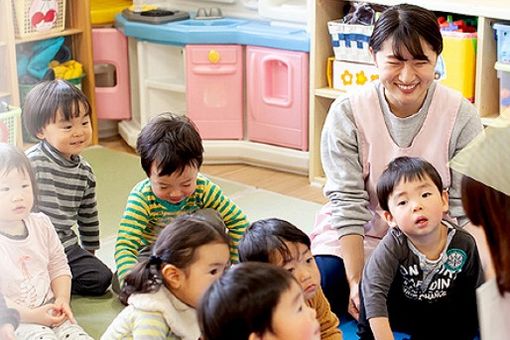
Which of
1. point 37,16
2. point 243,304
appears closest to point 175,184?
point 243,304

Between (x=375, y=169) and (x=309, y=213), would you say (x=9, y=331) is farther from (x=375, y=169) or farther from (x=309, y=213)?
(x=309, y=213)

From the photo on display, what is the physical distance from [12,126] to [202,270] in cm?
126

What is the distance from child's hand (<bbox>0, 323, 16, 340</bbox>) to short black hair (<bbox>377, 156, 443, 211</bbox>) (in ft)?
2.39

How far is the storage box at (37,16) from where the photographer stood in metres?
3.08

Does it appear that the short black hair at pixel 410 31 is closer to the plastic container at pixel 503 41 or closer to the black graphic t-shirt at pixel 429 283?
the black graphic t-shirt at pixel 429 283

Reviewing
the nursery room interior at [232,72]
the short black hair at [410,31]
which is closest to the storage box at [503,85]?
the nursery room interior at [232,72]

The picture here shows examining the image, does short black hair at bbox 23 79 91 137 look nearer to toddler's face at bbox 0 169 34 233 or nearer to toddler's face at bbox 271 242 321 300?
toddler's face at bbox 0 169 34 233

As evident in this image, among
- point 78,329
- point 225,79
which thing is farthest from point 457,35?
point 78,329

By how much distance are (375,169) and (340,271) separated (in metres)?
0.23

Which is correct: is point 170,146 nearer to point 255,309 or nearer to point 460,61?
point 255,309

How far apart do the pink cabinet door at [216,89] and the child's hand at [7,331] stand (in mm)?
1624

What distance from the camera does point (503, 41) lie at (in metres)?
2.45

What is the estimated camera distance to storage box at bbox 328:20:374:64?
2.74 m

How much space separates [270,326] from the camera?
3.70ft
